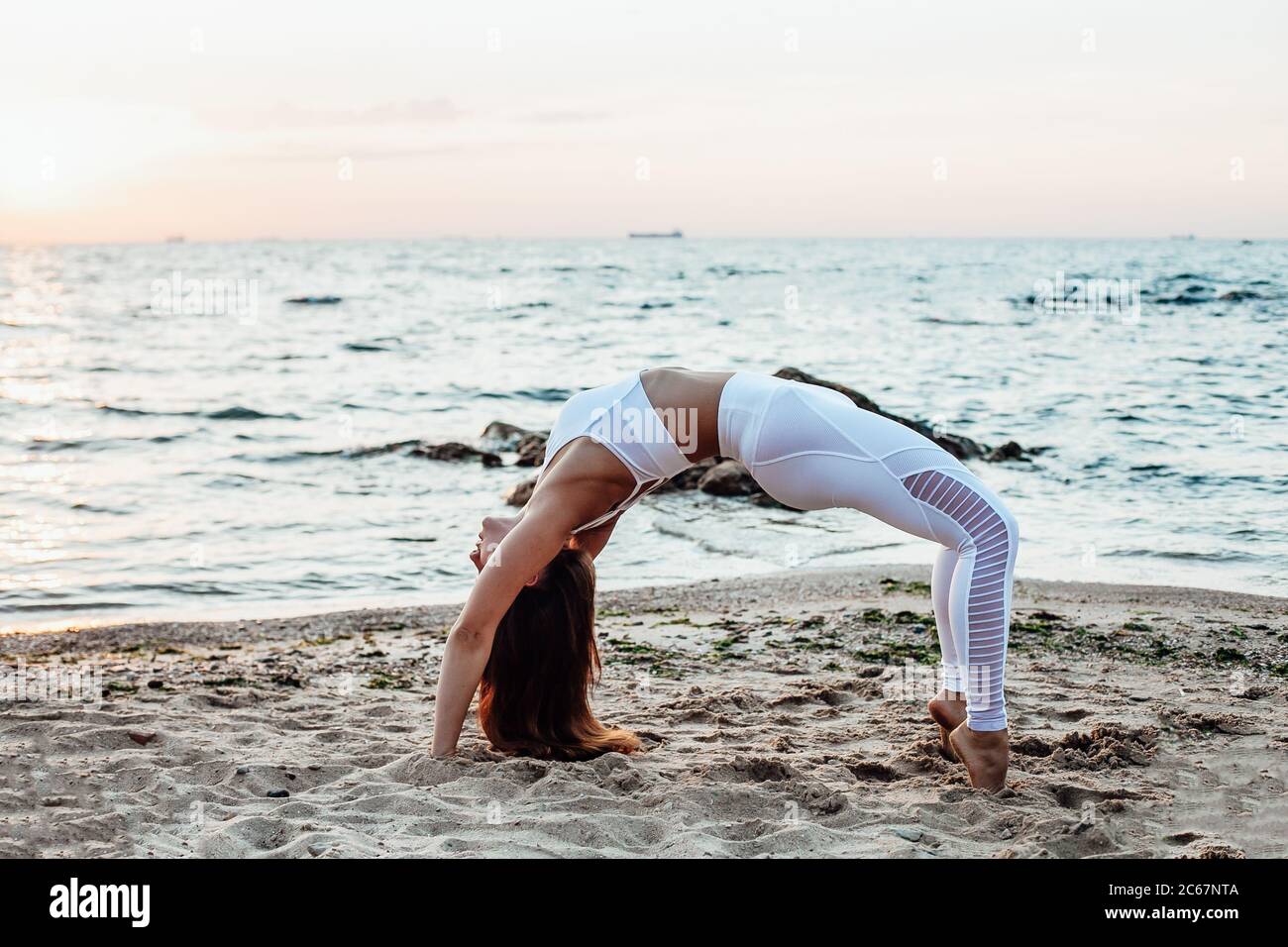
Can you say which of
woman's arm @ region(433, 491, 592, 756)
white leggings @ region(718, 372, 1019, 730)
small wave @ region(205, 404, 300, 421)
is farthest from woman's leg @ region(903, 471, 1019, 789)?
small wave @ region(205, 404, 300, 421)

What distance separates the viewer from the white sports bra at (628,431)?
383 centimetres

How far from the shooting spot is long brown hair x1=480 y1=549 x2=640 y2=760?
4.16 metres

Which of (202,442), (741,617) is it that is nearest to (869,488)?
(741,617)

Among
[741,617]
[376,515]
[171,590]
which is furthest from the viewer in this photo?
[376,515]

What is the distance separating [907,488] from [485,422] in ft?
47.0

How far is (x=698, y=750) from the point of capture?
171 inches

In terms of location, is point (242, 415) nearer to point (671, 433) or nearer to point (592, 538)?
point (592, 538)

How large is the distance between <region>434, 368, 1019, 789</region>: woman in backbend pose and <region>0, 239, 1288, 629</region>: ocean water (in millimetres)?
4039

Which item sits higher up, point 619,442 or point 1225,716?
point 619,442

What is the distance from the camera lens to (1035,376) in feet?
67.8

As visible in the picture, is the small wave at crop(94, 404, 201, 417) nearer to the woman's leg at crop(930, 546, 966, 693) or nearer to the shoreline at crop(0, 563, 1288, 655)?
the shoreline at crop(0, 563, 1288, 655)
